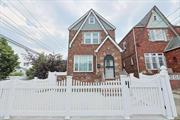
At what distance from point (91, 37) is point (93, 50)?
174 centimetres

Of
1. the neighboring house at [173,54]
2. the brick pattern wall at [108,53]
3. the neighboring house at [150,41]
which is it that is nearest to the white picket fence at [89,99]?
the brick pattern wall at [108,53]

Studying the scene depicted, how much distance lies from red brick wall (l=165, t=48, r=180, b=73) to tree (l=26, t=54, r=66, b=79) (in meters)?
14.8

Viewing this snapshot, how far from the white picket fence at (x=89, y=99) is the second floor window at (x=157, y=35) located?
12.6 m

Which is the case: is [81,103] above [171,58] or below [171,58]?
below

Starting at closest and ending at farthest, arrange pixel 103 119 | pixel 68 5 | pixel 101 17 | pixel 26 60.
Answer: pixel 103 119 → pixel 68 5 → pixel 101 17 → pixel 26 60

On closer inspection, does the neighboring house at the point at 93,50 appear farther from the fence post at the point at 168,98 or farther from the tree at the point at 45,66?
the fence post at the point at 168,98

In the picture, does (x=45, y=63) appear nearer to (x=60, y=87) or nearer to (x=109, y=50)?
(x=109, y=50)

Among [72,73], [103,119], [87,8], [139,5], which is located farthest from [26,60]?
[103,119]

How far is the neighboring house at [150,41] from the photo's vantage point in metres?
16.0

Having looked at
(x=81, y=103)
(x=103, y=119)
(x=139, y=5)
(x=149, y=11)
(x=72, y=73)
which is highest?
(x=149, y=11)

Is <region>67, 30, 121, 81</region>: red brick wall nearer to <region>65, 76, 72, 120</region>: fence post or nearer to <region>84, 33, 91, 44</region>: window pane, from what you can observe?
<region>84, 33, 91, 44</region>: window pane

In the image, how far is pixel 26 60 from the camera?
23.2 metres

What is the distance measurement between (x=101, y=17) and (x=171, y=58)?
32.3 ft

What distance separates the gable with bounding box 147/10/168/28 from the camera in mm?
17047
